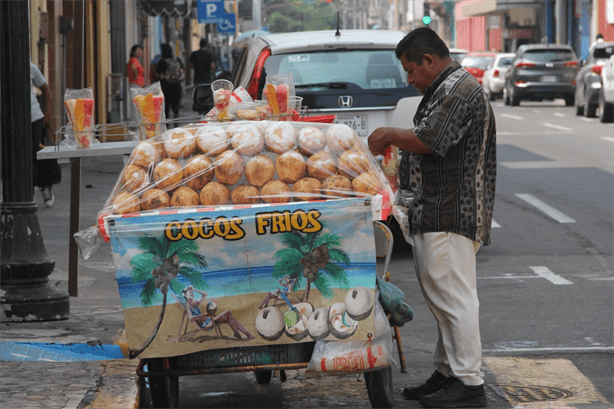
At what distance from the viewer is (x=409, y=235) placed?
5.09 meters

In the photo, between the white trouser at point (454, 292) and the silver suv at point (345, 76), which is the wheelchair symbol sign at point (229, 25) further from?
the white trouser at point (454, 292)

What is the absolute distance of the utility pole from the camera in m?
6.60

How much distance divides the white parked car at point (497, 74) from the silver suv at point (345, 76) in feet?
95.5

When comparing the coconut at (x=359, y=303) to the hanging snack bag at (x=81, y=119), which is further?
the hanging snack bag at (x=81, y=119)

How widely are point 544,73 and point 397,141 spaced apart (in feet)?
93.0

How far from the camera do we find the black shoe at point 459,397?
5.06 meters

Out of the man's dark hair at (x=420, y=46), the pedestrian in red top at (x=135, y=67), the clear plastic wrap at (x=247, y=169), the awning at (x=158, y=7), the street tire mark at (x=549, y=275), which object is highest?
the awning at (x=158, y=7)

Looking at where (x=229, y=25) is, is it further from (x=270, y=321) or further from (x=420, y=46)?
(x=270, y=321)

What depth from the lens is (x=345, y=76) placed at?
905 centimetres

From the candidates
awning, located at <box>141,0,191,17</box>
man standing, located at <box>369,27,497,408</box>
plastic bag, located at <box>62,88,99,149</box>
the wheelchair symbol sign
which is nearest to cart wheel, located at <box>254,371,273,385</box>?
man standing, located at <box>369,27,497,408</box>

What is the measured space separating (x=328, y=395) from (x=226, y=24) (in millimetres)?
32713

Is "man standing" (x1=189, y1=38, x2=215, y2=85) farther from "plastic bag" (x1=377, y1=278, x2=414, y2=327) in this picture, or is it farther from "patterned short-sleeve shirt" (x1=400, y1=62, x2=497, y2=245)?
"plastic bag" (x1=377, y1=278, x2=414, y2=327)

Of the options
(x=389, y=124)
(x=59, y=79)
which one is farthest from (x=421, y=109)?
(x=59, y=79)

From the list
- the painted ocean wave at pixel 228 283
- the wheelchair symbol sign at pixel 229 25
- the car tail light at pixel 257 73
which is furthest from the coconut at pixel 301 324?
the wheelchair symbol sign at pixel 229 25
